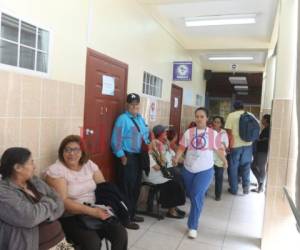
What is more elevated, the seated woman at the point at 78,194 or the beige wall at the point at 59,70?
the beige wall at the point at 59,70

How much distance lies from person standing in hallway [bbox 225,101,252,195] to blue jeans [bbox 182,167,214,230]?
182cm

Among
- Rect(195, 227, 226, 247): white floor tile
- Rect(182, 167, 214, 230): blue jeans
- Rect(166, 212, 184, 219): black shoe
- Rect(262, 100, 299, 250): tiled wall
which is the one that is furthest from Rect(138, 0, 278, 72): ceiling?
Rect(195, 227, 226, 247): white floor tile

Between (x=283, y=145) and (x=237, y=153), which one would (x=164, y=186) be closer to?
(x=283, y=145)

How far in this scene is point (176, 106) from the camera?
6.25m

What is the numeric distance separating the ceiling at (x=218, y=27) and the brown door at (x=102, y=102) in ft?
4.03

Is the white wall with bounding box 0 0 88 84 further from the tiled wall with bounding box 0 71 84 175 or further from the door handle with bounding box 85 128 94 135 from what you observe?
the door handle with bounding box 85 128 94 135

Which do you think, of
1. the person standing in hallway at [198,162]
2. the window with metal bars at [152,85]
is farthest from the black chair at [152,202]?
the window with metal bars at [152,85]

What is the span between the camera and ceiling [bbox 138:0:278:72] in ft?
12.8

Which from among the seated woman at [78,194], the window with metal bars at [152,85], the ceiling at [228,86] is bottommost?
the seated woman at [78,194]

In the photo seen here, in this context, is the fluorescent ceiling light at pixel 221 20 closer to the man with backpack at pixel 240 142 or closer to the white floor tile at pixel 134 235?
the man with backpack at pixel 240 142

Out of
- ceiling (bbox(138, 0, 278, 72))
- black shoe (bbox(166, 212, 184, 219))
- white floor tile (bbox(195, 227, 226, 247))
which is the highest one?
ceiling (bbox(138, 0, 278, 72))

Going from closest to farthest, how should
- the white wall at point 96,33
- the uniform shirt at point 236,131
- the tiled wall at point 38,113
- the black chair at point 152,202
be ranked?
the tiled wall at point 38,113, the white wall at point 96,33, the black chair at point 152,202, the uniform shirt at point 236,131

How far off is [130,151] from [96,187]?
1.02 m

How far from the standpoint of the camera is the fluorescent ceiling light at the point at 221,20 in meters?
4.30
